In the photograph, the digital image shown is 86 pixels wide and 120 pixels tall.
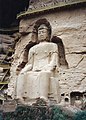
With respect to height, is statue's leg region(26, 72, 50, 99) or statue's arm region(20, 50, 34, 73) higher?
statue's arm region(20, 50, 34, 73)

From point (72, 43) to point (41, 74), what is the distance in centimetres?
131

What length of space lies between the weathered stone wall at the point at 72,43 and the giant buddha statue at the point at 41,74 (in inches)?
11.0

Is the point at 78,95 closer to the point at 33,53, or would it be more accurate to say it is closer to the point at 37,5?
the point at 33,53

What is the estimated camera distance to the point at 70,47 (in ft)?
30.6

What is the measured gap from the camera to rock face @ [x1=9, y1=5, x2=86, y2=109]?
8.91 meters

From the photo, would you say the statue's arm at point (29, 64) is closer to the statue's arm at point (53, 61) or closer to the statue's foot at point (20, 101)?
the statue's arm at point (53, 61)

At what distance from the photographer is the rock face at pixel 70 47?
8906 mm

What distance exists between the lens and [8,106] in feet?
27.6

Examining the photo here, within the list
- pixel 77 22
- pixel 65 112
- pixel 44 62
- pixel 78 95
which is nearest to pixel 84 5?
pixel 77 22

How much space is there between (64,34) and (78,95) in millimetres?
1837

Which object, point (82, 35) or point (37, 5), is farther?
point (37, 5)

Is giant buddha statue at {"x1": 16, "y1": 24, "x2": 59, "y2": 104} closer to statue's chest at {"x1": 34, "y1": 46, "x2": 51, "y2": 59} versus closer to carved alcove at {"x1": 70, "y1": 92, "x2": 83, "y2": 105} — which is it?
statue's chest at {"x1": 34, "y1": 46, "x2": 51, "y2": 59}

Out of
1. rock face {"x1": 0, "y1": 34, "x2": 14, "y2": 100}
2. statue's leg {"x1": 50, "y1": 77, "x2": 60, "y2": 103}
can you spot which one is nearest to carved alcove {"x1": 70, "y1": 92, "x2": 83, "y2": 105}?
statue's leg {"x1": 50, "y1": 77, "x2": 60, "y2": 103}

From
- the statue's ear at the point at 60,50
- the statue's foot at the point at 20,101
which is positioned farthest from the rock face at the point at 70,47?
the statue's foot at the point at 20,101
